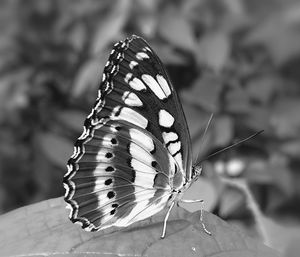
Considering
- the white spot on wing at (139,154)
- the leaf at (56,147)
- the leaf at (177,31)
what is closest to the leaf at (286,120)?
the leaf at (177,31)

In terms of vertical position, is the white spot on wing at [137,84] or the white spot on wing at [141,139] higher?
the white spot on wing at [137,84]

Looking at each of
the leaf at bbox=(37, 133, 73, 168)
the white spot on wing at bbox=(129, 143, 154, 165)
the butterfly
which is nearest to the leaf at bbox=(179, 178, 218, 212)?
the butterfly

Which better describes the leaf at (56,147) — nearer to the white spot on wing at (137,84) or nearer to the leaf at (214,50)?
the leaf at (214,50)

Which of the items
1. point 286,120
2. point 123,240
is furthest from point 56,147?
point 123,240

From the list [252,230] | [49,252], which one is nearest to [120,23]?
[252,230]

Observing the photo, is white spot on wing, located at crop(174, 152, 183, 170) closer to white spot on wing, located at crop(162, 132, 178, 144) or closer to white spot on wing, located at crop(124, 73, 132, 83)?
white spot on wing, located at crop(162, 132, 178, 144)

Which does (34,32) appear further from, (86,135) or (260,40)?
(86,135)
